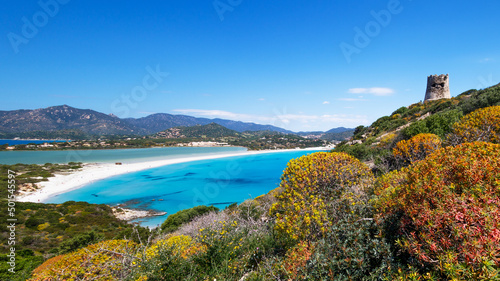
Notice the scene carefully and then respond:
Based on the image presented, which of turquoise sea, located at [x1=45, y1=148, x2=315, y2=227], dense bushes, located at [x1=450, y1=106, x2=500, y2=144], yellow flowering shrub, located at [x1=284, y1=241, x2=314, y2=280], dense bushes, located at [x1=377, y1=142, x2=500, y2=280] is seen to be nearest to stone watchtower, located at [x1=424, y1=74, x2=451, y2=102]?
turquoise sea, located at [x1=45, y1=148, x2=315, y2=227]

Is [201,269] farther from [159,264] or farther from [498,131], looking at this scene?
[498,131]

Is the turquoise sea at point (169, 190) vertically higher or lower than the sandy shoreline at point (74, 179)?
lower

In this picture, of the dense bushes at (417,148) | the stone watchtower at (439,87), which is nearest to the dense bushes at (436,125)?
the dense bushes at (417,148)

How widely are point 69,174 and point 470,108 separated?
64.7 metres

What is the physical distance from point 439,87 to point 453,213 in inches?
1694

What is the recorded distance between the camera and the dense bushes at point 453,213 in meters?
2.06

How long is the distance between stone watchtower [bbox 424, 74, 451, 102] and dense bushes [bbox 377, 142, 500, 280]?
3982 cm

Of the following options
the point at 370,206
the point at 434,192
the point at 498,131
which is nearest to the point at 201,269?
the point at 370,206

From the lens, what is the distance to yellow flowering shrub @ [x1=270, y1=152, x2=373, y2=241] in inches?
179

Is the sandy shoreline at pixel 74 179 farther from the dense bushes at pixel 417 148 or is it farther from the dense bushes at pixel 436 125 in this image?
the dense bushes at pixel 436 125

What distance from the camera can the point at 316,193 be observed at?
20.4 ft

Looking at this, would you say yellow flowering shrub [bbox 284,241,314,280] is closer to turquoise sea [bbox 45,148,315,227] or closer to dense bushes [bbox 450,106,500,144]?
dense bushes [bbox 450,106,500,144]

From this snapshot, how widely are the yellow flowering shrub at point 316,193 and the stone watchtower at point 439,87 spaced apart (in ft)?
125

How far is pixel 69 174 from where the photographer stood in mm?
44469
